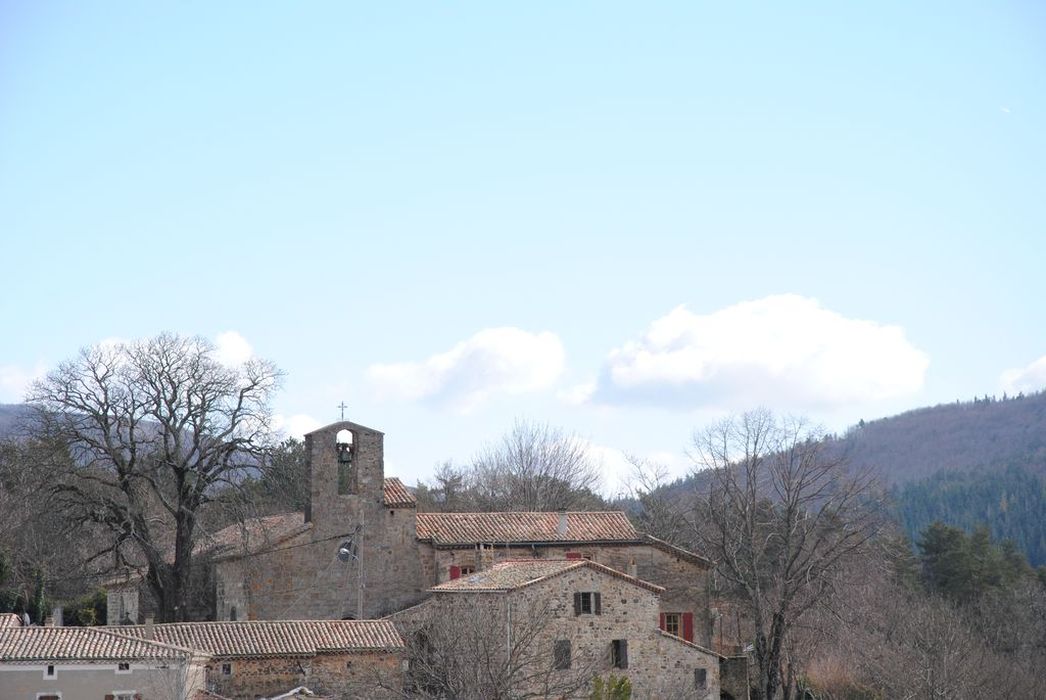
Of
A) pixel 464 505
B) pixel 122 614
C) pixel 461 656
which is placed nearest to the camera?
pixel 461 656

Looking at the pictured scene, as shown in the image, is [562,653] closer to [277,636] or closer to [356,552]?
[277,636]

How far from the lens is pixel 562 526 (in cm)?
4388

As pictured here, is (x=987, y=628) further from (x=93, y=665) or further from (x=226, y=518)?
(x=93, y=665)

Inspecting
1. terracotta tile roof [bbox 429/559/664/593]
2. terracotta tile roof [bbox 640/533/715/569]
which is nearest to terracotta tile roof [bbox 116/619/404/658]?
terracotta tile roof [bbox 429/559/664/593]

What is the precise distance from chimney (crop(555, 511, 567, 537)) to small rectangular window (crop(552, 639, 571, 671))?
22.4 ft

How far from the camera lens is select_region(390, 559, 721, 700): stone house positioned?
116 ft

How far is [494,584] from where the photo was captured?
37.2m

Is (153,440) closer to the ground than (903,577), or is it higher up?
higher up

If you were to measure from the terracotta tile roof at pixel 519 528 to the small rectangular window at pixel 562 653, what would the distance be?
640 cm

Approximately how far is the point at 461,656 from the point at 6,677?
36.4 ft

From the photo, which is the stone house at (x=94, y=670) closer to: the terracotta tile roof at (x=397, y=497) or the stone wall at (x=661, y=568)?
the terracotta tile roof at (x=397, y=497)

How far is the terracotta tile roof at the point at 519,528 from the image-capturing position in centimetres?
4291

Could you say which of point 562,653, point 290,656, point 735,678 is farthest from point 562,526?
point 290,656

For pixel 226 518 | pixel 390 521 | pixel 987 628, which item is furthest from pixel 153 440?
pixel 987 628
